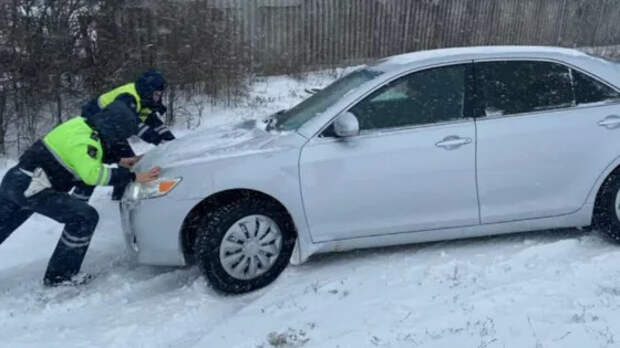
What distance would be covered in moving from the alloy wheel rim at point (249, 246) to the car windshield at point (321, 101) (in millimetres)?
814

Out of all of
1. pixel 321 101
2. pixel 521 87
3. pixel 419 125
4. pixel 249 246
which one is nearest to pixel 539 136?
pixel 521 87

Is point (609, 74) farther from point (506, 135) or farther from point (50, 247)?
point (50, 247)

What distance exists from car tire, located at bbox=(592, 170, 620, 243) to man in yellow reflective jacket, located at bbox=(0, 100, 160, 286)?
336 cm

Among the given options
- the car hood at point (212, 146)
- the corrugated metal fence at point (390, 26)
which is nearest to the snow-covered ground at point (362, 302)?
the car hood at point (212, 146)

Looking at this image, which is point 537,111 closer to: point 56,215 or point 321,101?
point 321,101

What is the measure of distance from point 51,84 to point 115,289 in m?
4.20

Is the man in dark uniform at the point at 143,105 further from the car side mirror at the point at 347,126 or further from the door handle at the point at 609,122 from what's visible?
the door handle at the point at 609,122

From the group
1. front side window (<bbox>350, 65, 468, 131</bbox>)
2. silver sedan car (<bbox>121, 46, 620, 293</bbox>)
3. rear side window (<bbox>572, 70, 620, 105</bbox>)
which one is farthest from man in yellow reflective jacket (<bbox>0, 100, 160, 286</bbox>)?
rear side window (<bbox>572, 70, 620, 105</bbox>)

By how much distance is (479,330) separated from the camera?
12.1 feet

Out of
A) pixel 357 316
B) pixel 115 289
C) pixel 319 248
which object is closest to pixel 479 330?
pixel 357 316

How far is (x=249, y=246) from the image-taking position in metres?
4.64

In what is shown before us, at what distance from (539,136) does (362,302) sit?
183 centimetres

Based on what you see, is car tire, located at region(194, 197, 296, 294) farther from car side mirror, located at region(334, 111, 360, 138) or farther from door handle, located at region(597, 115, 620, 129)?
door handle, located at region(597, 115, 620, 129)

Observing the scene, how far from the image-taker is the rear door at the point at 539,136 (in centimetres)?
479
